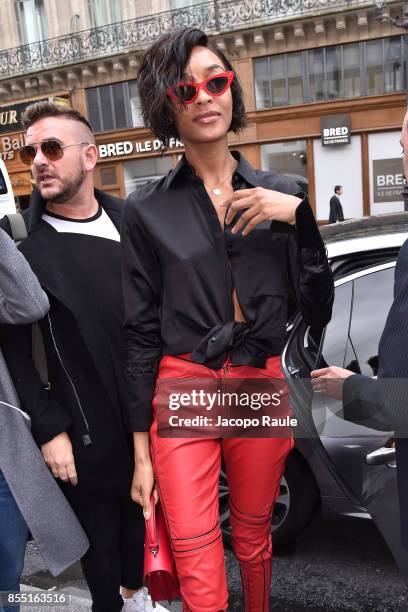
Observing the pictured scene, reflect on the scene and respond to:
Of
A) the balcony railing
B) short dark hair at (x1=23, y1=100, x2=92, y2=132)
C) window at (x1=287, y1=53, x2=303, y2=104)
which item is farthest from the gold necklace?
window at (x1=287, y1=53, x2=303, y2=104)

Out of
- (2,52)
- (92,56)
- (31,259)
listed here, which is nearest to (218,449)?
(31,259)

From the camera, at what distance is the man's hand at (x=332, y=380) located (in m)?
1.67

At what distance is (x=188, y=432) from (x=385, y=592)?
4.90 ft

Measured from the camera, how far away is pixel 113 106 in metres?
18.9

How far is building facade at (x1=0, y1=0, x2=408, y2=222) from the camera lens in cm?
1570

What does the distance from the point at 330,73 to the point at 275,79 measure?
1686 millimetres

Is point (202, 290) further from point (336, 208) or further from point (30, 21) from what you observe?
point (30, 21)

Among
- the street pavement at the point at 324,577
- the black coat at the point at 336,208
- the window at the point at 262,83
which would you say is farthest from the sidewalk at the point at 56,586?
the window at the point at 262,83

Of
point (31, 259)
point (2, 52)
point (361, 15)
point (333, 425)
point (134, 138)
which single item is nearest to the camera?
point (31, 259)

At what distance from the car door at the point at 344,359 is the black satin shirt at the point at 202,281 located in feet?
2.50

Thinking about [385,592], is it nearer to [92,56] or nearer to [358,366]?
[358,366]

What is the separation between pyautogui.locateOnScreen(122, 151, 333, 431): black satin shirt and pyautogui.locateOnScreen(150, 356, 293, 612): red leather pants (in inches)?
2.7

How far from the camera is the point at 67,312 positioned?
186 centimetres

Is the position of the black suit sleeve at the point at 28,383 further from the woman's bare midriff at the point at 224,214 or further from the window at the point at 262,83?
the window at the point at 262,83
